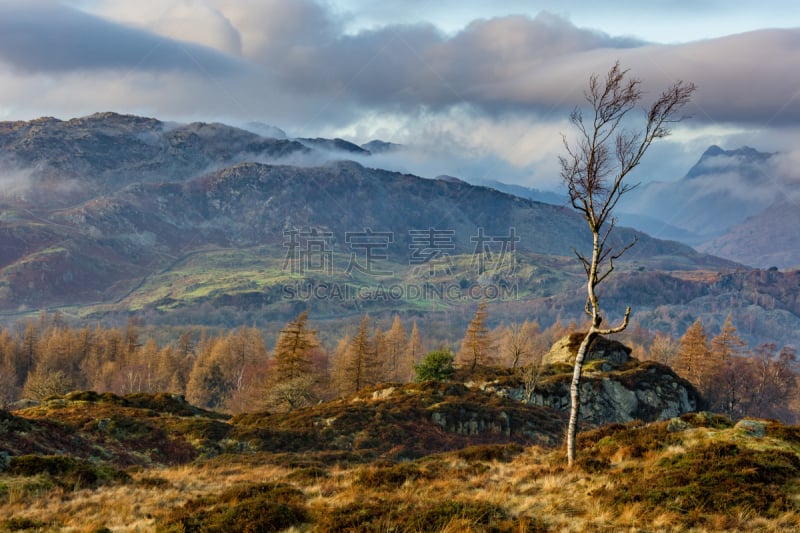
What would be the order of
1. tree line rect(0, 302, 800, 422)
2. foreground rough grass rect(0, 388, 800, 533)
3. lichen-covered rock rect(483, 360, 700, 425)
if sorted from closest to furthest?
foreground rough grass rect(0, 388, 800, 533), lichen-covered rock rect(483, 360, 700, 425), tree line rect(0, 302, 800, 422)

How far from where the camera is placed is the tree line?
82.6 meters

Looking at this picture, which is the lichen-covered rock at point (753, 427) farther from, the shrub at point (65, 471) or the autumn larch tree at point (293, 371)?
the autumn larch tree at point (293, 371)

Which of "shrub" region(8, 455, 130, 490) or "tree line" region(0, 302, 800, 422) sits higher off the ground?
"shrub" region(8, 455, 130, 490)

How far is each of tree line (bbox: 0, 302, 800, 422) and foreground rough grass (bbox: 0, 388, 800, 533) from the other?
48658mm

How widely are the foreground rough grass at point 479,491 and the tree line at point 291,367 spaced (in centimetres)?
4866

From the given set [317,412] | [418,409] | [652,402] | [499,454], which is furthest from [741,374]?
[499,454]

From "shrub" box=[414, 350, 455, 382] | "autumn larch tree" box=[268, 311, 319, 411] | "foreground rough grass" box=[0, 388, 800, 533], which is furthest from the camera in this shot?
"shrub" box=[414, 350, 455, 382]

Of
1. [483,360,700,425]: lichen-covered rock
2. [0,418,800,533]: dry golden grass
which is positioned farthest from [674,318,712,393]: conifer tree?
[0,418,800,533]: dry golden grass

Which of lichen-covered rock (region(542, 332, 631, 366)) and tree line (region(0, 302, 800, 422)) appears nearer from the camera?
lichen-covered rock (region(542, 332, 631, 366))

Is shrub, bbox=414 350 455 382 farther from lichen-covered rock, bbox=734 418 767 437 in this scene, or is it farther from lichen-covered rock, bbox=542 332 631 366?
lichen-covered rock, bbox=734 418 767 437

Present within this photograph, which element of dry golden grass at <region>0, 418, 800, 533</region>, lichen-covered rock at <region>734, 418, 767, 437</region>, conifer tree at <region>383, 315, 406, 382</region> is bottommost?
conifer tree at <region>383, 315, 406, 382</region>

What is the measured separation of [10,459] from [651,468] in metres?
25.3

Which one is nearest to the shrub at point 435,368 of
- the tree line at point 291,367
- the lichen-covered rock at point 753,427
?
the tree line at point 291,367

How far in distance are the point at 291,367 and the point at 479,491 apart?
6380cm
